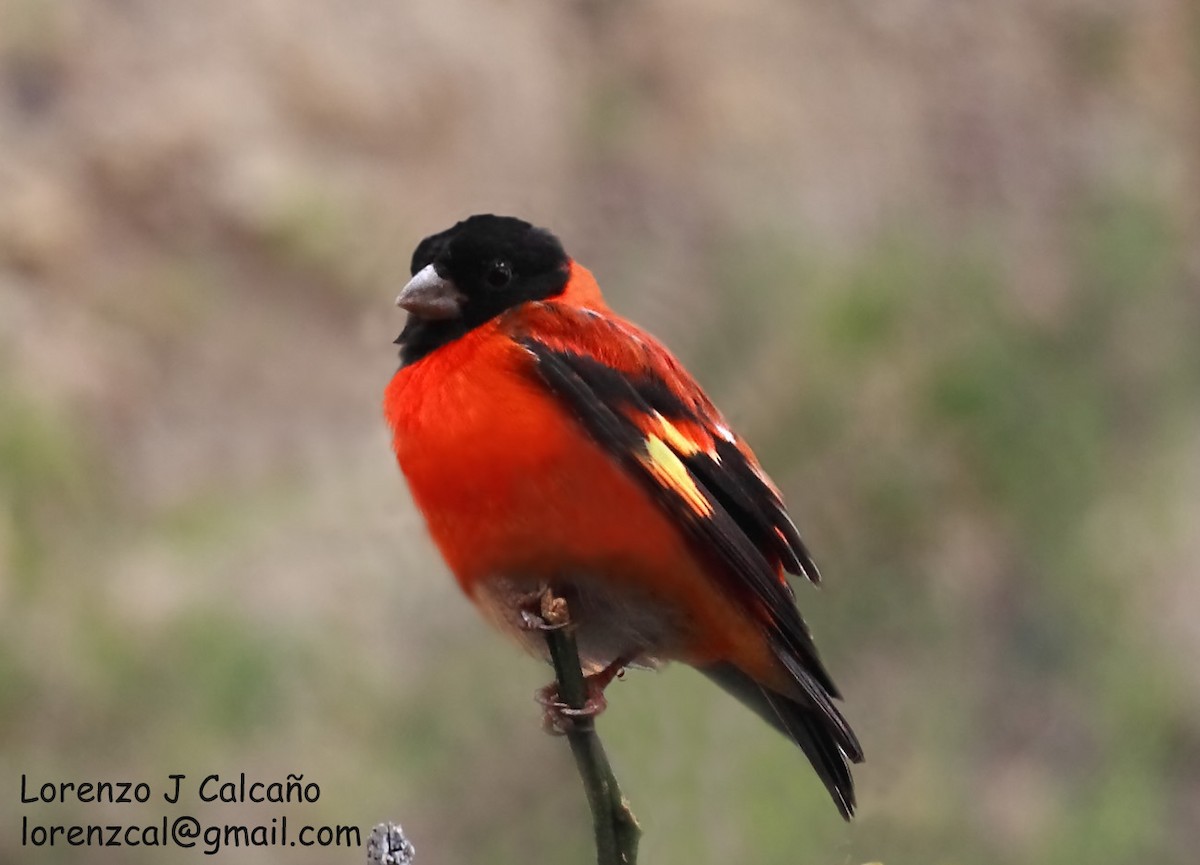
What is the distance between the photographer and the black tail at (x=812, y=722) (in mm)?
1373

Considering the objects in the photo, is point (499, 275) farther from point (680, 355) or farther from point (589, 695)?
point (589, 695)

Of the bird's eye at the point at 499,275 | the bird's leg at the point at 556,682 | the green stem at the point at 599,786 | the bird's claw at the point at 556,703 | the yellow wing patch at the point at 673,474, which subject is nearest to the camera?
the green stem at the point at 599,786

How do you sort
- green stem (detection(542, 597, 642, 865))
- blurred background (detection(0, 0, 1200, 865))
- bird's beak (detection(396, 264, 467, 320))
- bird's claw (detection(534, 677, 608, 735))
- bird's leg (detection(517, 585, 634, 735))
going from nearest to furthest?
green stem (detection(542, 597, 642, 865)) < bird's leg (detection(517, 585, 634, 735)) < bird's claw (detection(534, 677, 608, 735)) < bird's beak (detection(396, 264, 467, 320)) < blurred background (detection(0, 0, 1200, 865))

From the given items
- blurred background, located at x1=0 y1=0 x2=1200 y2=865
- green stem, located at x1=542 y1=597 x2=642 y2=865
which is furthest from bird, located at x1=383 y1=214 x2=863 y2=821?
green stem, located at x1=542 y1=597 x2=642 y2=865

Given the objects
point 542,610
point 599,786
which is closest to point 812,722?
point 542,610

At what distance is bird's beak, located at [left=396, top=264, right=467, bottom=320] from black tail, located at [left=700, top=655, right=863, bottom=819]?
1.55 feet

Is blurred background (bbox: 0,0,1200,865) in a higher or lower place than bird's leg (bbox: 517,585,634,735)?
higher

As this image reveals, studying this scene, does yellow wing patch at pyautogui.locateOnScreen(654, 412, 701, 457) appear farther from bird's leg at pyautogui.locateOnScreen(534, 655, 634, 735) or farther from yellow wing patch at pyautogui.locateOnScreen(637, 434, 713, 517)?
bird's leg at pyautogui.locateOnScreen(534, 655, 634, 735)

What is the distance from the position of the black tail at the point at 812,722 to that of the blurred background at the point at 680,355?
0.06 metres

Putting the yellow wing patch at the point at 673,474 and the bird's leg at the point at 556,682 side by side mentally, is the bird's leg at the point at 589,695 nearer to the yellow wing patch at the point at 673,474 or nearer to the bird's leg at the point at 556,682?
the bird's leg at the point at 556,682

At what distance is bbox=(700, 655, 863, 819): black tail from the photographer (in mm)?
1373

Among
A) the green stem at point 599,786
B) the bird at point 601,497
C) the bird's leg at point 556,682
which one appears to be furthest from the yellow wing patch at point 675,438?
the green stem at point 599,786

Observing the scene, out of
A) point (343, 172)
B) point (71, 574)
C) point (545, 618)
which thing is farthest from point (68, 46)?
point (545, 618)

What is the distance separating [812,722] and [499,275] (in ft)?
1.95
